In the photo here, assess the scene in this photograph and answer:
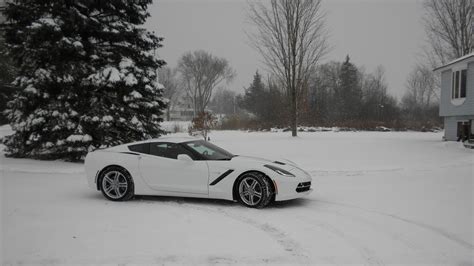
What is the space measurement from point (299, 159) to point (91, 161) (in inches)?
320

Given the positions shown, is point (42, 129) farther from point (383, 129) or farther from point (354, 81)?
point (354, 81)

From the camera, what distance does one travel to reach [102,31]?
12.6m

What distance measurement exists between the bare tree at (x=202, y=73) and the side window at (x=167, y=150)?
60.4 m

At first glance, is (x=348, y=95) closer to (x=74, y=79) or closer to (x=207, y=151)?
(x=74, y=79)

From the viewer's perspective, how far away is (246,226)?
5.04 metres

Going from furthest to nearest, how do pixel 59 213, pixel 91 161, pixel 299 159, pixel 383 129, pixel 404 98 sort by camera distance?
pixel 404 98, pixel 383 129, pixel 299 159, pixel 91 161, pixel 59 213

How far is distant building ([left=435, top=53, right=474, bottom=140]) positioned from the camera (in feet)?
60.1

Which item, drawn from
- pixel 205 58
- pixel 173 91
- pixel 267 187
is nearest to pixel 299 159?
pixel 267 187

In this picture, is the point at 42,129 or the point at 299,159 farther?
the point at 299,159

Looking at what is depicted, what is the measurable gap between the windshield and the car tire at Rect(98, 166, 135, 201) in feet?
4.24

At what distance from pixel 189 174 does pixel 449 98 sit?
19.7m

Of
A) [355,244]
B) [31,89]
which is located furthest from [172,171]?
[31,89]

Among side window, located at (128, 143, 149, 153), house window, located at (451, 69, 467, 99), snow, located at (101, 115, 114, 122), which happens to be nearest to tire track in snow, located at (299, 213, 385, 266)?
side window, located at (128, 143, 149, 153)

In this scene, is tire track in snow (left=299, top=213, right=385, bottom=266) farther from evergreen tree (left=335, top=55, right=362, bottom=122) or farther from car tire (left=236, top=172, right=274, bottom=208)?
evergreen tree (left=335, top=55, right=362, bottom=122)
